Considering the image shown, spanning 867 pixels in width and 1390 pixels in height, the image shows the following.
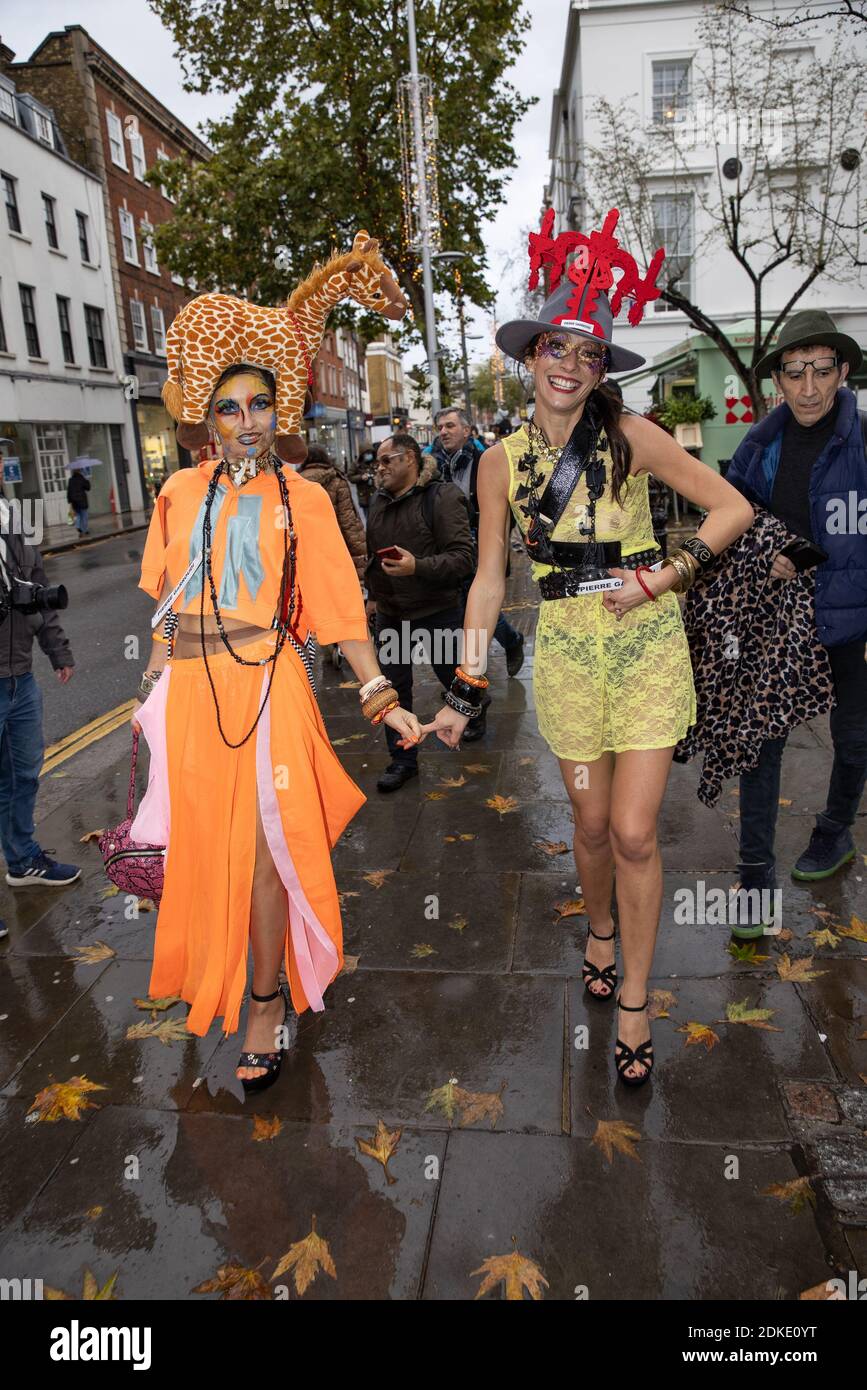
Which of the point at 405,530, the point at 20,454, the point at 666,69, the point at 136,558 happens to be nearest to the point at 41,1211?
the point at 405,530

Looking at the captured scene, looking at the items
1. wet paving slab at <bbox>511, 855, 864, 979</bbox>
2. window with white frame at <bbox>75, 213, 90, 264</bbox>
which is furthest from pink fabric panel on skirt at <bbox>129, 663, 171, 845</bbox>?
window with white frame at <bbox>75, 213, 90, 264</bbox>

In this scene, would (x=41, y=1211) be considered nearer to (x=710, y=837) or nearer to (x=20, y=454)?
(x=710, y=837)

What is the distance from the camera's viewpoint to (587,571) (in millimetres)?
2670

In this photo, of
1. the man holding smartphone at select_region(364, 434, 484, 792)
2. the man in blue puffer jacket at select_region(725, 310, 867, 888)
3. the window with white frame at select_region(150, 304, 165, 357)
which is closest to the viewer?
the man in blue puffer jacket at select_region(725, 310, 867, 888)

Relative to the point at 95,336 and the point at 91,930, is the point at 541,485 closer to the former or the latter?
the point at 91,930

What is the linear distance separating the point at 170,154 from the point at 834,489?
40.0 metres

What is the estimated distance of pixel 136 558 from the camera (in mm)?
18328

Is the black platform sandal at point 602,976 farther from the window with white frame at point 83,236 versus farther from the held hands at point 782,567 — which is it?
the window with white frame at point 83,236

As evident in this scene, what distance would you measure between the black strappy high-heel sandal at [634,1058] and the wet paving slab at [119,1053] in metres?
1.33

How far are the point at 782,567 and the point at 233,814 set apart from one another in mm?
2054

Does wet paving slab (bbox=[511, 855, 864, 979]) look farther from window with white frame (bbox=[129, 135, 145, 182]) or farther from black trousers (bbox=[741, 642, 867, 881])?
window with white frame (bbox=[129, 135, 145, 182])

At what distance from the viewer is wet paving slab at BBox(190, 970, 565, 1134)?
8.71 feet

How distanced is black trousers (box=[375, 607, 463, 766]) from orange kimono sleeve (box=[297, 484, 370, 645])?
237cm

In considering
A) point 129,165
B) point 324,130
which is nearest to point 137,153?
point 129,165
